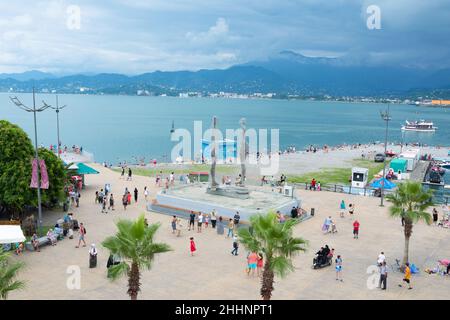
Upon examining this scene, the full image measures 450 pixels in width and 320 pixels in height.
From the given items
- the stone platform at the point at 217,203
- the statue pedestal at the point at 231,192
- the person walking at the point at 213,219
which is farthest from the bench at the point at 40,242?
the statue pedestal at the point at 231,192

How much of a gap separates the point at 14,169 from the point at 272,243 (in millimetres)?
17480

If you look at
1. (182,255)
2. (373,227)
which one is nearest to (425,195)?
(373,227)

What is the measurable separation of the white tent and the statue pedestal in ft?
44.6

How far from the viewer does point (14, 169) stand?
24156 mm

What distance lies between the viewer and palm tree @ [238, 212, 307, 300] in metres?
11.6

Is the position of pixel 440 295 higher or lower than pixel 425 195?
lower

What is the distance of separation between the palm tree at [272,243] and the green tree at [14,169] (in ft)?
52.1

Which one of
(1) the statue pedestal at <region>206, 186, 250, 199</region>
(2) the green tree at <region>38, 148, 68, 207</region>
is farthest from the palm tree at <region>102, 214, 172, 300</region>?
(1) the statue pedestal at <region>206, 186, 250, 199</region>

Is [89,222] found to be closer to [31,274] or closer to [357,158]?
[31,274]

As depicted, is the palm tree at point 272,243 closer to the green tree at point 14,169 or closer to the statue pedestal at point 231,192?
the green tree at point 14,169

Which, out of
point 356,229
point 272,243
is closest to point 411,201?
point 356,229
